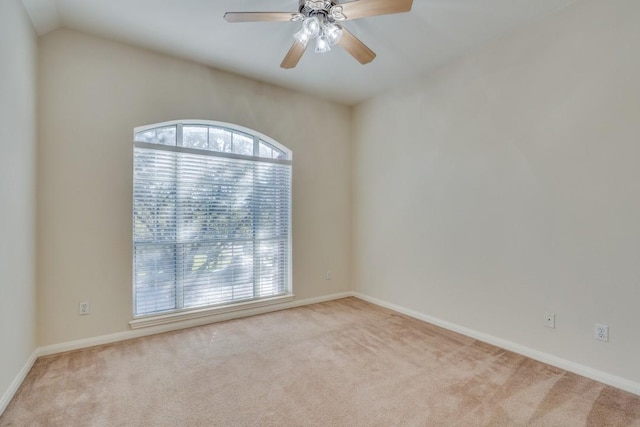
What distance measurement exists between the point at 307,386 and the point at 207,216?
2.10 metres

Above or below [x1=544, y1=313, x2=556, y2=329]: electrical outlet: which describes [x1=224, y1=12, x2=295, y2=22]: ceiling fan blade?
above

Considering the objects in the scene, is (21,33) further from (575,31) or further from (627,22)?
(627,22)

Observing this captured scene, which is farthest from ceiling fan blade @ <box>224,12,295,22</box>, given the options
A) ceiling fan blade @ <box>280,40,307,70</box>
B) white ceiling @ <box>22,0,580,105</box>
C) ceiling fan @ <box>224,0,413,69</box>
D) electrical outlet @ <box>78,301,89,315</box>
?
→ electrical outlet @ <box>78,301,89,315</box>

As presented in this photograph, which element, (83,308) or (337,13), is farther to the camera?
(83,308)

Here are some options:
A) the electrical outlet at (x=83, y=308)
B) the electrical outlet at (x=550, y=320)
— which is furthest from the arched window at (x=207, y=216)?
the electrical outlet at (x=550, y=320)

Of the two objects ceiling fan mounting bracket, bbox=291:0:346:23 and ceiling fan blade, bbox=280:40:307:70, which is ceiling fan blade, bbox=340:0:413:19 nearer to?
ceiling fan mounting bracket, bbox=291:0:346:23

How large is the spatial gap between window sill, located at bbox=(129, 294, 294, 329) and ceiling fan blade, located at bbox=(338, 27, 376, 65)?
2.89 meters

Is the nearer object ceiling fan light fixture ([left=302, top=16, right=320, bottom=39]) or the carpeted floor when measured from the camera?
the carpeted floor

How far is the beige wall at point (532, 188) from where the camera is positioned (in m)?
2.22

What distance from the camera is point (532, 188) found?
2.67 m

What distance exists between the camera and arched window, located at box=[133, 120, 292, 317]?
3.16 meters

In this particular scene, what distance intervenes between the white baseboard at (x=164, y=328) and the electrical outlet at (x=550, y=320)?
8.36 ft

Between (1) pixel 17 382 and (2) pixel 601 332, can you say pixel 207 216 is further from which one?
(2) pixel 601 332

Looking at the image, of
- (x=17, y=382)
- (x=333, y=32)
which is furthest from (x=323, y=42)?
(x=17, y=382)
